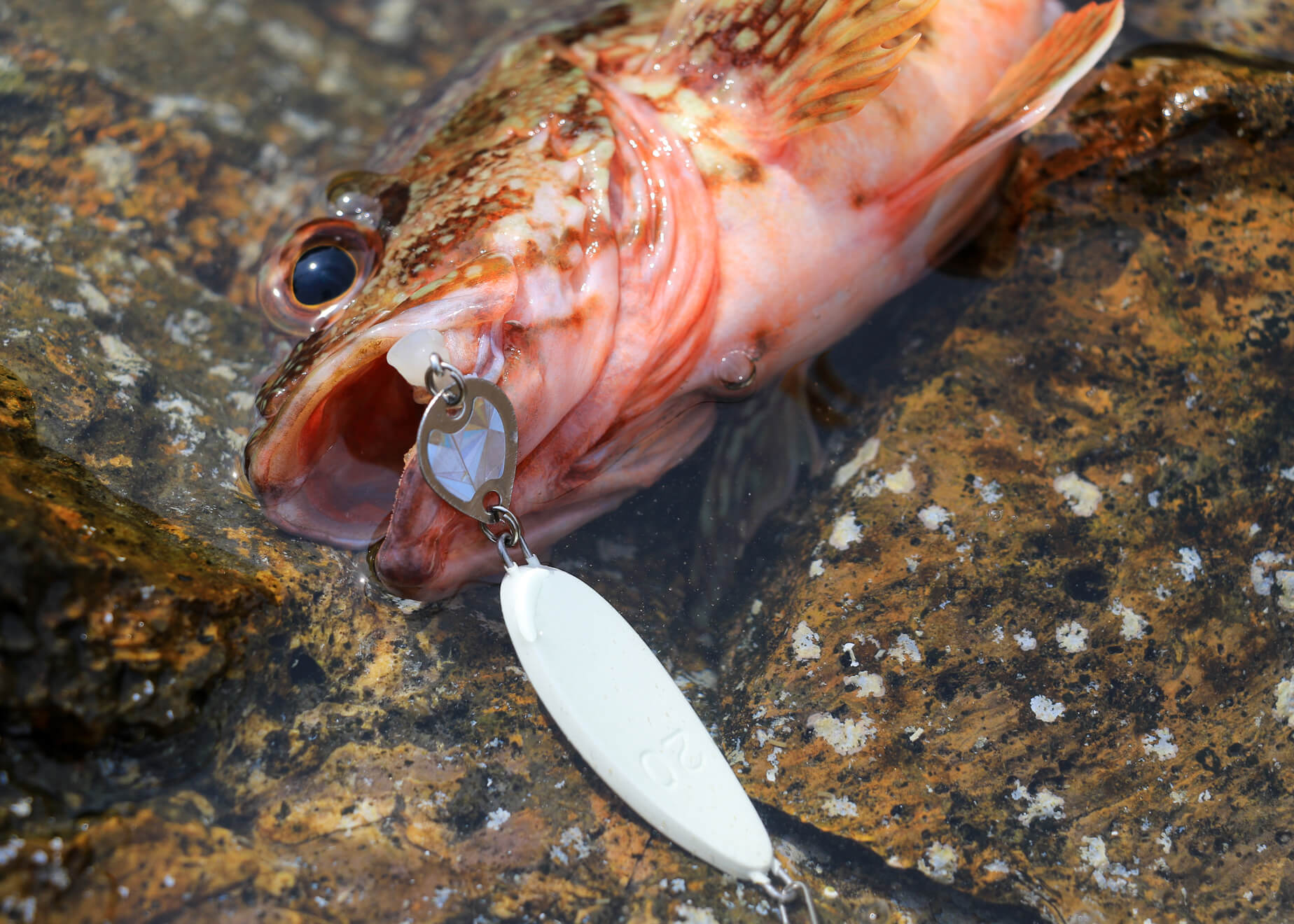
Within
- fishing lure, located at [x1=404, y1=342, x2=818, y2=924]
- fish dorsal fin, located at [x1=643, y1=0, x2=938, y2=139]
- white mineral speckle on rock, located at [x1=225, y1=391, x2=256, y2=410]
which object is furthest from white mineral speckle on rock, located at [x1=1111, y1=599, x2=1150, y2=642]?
white mineral speckle on rock, located at [x1=225, y1=391, x2=256, y2=410]

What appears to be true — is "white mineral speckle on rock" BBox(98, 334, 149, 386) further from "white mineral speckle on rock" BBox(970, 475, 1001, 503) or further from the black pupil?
"white mineral speckle on rock" BBox(970, 475, 1001, 503)

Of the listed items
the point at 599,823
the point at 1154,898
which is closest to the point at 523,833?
the point at 599,823

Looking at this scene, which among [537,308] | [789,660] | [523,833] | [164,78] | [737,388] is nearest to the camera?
[523,833]

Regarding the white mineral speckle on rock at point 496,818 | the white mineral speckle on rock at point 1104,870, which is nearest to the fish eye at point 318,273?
the white mineral speckle on rock at point 496,818

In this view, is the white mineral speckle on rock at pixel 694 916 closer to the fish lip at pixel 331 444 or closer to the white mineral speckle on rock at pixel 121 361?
the fish lip at pixel 331 444

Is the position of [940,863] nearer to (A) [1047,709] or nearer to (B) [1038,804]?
(B) [1038,804]

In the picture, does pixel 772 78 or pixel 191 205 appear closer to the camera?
pixel 772 78

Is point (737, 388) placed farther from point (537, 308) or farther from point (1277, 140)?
Answer: point (1277, 140)

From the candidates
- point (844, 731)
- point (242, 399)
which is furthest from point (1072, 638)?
point (242, 399)
